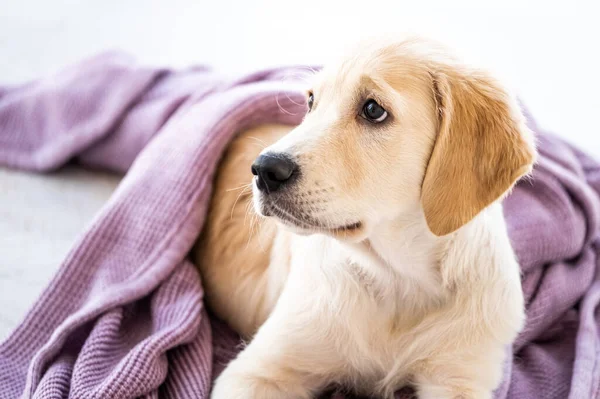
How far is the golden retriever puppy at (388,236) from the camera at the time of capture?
4.46 ft

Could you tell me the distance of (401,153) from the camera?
138cm

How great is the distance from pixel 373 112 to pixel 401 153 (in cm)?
10

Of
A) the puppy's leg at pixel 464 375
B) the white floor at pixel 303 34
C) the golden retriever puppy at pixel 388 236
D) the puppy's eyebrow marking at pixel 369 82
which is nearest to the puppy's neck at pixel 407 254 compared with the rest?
the golden retriever puppy at pixel 388 236

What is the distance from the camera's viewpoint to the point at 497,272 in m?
1.55

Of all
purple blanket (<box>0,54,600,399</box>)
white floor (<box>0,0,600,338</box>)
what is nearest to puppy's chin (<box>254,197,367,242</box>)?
purple blanket (<box>0,54,600,399</box>)

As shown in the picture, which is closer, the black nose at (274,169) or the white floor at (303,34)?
the black nose at (274,169)

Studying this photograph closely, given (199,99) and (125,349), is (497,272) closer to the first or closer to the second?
(125,349)

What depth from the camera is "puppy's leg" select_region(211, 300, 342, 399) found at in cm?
160

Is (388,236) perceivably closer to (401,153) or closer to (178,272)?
(401,153)

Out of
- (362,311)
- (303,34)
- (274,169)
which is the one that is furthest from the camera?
(303,34)

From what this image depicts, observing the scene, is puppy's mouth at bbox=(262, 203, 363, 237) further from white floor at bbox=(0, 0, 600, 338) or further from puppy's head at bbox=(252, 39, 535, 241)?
white floor at bbox=(0, 0, 600, 338)

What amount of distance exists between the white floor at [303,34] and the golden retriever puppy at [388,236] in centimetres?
129

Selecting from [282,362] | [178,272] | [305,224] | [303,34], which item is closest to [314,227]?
[305,224]

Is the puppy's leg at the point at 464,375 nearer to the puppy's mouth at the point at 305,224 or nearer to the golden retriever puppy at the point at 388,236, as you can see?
the golden retriever puppy at the point at 388,236
